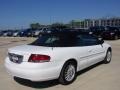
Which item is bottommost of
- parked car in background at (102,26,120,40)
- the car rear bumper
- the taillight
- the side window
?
parked car in background at (102,26,120,40)

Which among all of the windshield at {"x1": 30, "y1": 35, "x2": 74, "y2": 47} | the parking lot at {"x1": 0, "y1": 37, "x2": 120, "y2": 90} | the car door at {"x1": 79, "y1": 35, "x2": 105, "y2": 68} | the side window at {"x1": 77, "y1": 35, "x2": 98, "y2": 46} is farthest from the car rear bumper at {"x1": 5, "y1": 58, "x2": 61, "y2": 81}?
the side window at {"x1": 77, "y1": 35, "x2": 98, "y2": 46}

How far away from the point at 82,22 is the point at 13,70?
55.6m

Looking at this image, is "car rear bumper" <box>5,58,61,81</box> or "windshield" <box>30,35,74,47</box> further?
"windshield" <box>30,35,74,47</box>

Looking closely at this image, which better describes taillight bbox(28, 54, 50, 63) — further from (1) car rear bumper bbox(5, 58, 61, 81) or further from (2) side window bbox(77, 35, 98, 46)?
(2) side window bbox(77, 35, 98, 46)

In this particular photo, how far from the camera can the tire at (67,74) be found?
5.96 metres

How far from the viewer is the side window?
6.91 metres

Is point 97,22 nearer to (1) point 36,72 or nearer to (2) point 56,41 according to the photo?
(2) point 56,41

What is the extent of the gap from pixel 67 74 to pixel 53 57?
838 millimetres

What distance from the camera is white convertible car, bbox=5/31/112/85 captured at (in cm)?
550

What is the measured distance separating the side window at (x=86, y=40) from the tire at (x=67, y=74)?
2.71 ft

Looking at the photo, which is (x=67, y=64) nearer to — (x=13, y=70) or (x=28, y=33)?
(x=13, y=70)

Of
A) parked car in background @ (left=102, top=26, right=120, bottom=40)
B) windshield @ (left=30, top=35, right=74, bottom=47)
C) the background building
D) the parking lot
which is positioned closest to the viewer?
the parking lot

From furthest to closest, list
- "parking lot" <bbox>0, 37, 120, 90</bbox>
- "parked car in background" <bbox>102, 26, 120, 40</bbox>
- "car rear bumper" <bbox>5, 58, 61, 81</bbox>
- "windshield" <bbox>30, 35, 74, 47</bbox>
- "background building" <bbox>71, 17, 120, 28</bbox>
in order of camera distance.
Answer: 1. "background building" <bbox>71, 17, 120, 28</bbox>
2. "parked car in background" <bbox>102, 26, 120, 40</bbox>
3. "windshield" <bbox>30, 35, 74, 47</bbox>
4. "parking lot" <bbox>0, 37, 120, 90</bbox>
5. "car rear bumper" <bbox>5, 58, 61, 81</bbox>

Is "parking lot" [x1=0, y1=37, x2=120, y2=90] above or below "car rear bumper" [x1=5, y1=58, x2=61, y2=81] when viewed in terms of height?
below
